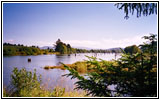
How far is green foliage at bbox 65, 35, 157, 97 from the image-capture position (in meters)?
2.41

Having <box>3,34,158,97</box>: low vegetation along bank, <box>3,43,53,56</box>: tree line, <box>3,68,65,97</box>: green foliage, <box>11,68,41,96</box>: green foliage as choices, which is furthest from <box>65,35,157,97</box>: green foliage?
<box>3,43,53,56</box>: tree line

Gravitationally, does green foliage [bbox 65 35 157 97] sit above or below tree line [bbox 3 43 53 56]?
below

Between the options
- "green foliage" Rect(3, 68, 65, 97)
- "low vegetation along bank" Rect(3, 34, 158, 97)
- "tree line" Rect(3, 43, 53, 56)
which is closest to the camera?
"low vegetation along bank" Rect(3, 34, 158, 97)

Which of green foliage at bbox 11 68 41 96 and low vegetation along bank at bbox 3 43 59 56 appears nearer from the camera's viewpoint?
green foliage at bbox 11 68 41 96

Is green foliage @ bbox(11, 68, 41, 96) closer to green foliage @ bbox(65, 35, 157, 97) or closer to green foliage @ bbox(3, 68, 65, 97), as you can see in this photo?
green foliage @ bbox(3, 68, 65, 97)

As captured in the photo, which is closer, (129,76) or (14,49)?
(129,76)

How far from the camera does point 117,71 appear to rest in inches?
101

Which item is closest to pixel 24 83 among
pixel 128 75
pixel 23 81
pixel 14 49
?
pixel 23 81

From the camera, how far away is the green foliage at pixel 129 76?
2.41 m

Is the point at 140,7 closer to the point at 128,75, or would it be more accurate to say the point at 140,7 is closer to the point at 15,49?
the point at 128,75

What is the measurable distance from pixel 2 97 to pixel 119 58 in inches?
84.0

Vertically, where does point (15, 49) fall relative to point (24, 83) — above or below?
above

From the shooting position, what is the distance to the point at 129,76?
2.48 metres

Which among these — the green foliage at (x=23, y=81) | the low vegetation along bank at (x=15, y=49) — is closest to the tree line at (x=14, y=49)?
the low vegetation along bank at (x=15, y=49)
